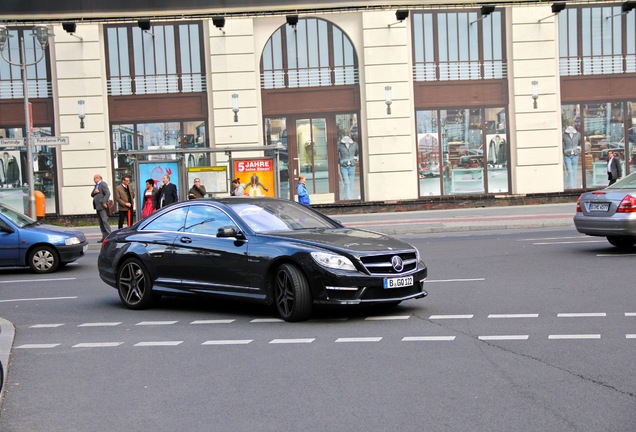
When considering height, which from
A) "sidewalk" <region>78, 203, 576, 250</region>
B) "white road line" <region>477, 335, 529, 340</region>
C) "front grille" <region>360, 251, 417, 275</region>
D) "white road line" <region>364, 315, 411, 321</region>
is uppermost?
"front grille" <region>360, 251, 417, 275</region>

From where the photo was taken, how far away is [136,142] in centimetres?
3322

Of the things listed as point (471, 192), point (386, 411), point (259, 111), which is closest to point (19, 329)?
point (386, 411)

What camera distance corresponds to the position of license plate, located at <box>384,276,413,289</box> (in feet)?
34.9

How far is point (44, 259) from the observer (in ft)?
58.1

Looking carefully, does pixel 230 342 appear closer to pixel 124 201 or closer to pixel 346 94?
pixel 124 201

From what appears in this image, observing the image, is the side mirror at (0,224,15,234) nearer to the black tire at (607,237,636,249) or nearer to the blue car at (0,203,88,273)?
the blue car at (0,203,88,273)

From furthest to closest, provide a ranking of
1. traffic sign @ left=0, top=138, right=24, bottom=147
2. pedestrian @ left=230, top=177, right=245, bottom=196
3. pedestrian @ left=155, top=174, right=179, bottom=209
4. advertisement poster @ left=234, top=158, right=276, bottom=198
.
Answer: advertisement poster @ left=234, top=158, right=276, bottom=198
pedestrian @ left=230, top=177, right=245, bottom=196
traffic sign @ left=0, top=138, right=24, bottom=147
pedestrian @ left=155, top=174, right=179, bottom=209

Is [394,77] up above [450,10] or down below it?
below

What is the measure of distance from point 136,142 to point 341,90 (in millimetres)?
7281

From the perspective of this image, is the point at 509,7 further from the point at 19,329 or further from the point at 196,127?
the point at 19,329

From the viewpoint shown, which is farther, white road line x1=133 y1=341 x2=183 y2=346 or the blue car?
the blue car

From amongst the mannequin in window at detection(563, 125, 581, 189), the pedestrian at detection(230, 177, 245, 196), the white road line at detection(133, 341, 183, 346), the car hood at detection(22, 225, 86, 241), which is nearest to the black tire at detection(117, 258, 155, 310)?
the white road line at detection(133, 341, 183, 346)

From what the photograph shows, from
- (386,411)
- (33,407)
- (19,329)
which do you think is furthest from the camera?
(19,329)

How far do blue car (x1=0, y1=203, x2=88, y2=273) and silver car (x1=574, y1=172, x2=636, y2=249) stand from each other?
930cm
